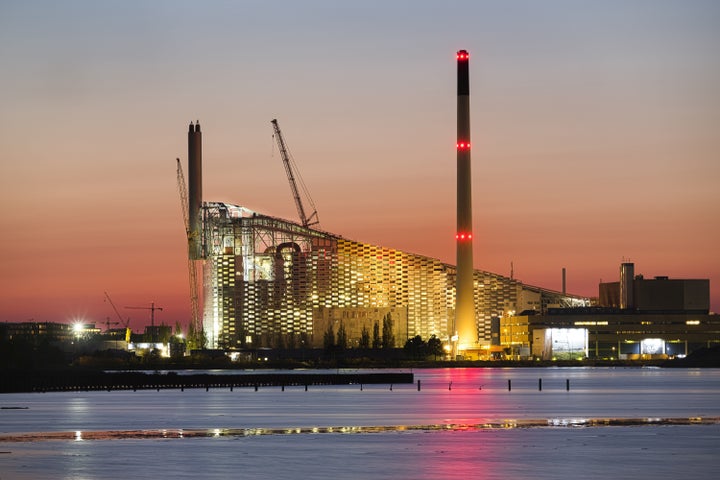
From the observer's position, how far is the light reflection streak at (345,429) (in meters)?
58.6

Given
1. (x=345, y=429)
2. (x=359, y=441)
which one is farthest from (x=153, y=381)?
(x=359, y=441)

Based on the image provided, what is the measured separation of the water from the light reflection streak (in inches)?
3.3

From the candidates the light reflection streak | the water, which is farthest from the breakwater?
the light reflection streak

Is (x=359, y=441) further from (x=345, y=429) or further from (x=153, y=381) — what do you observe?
(x=153, y=381)

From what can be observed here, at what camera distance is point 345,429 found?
62.3m

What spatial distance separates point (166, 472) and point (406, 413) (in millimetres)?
38659

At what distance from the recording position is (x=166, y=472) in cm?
4228

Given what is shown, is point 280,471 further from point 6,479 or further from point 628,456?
point 628,456

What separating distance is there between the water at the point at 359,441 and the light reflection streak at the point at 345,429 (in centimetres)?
8

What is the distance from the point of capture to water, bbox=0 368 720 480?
1692 inches

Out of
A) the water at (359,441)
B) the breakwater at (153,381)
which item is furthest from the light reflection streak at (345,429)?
the breakwater at (153,381)

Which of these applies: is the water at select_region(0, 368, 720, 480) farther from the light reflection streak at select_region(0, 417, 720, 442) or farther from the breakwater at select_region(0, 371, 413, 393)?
the breakwater at select_region(0, 371, 413, 393)

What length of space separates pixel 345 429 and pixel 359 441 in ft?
25.8

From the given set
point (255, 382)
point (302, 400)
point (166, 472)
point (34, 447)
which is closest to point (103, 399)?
point (302, 400)
